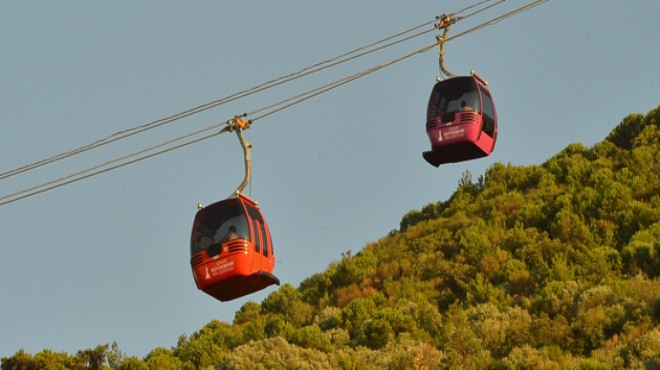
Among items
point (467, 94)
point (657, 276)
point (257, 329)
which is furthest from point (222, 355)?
point (467, 94)

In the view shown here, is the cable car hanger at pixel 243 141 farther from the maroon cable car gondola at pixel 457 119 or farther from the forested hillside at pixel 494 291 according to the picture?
the forested hillside at pixel 494 291

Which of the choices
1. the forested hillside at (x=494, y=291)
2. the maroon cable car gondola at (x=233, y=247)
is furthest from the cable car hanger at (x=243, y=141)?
the forested hillside at (x=494, y=291)

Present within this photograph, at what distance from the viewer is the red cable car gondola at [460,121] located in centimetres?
2512

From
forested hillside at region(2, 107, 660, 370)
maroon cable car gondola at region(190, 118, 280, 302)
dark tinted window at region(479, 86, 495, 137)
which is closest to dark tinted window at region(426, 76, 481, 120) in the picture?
dark tinted window at region(479, 86, 495, 137)

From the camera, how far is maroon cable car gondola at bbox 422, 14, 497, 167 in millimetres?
25141

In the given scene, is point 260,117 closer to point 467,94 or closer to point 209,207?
point 209,207

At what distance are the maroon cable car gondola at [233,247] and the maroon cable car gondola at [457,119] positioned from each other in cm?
311

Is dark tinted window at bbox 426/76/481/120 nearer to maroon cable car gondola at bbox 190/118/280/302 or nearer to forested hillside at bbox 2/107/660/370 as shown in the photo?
maroon cable car gondola at bbox 190/118/280/302

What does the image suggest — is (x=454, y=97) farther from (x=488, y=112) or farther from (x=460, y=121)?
(x=488, y=112)

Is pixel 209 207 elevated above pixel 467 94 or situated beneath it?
situated beneath

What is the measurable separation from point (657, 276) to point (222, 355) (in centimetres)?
1386

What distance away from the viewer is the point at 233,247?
2361 cm

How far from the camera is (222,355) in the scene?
46.1m

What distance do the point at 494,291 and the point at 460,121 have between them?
17.6 m
